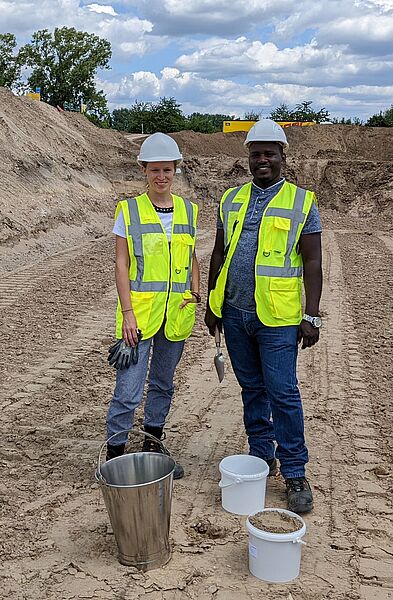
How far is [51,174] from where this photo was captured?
17.0m

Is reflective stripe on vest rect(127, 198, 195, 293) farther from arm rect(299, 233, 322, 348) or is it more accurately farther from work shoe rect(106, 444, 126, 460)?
work shoe rect(106, 444, 126, 460)

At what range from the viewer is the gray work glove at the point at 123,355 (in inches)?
150

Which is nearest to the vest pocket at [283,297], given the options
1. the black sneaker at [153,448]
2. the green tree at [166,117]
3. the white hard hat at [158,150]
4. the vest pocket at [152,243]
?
the vest pocket at [152,243]

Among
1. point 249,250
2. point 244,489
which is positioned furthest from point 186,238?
point 244,489

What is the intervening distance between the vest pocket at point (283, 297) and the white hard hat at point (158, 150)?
89 centimetres

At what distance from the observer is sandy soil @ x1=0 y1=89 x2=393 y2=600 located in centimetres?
324

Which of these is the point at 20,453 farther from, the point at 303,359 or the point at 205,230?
the point at 205,230

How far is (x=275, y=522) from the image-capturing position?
10.8 ft

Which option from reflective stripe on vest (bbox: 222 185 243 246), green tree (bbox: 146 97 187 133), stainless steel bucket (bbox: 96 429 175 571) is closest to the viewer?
stainless steel bucket (bbox: 96 429 175 571)

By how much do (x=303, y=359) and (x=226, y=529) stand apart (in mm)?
3466

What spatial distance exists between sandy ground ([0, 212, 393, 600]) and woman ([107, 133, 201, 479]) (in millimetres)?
580

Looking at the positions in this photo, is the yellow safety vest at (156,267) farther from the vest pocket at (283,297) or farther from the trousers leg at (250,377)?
the vest pocket at (283,297)

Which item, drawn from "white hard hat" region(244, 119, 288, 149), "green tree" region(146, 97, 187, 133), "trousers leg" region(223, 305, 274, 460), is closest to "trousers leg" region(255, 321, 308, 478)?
"trousers leg" region(223, 305, 274, 460)

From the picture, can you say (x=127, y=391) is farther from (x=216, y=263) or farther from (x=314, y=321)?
(x=314, y=321)
